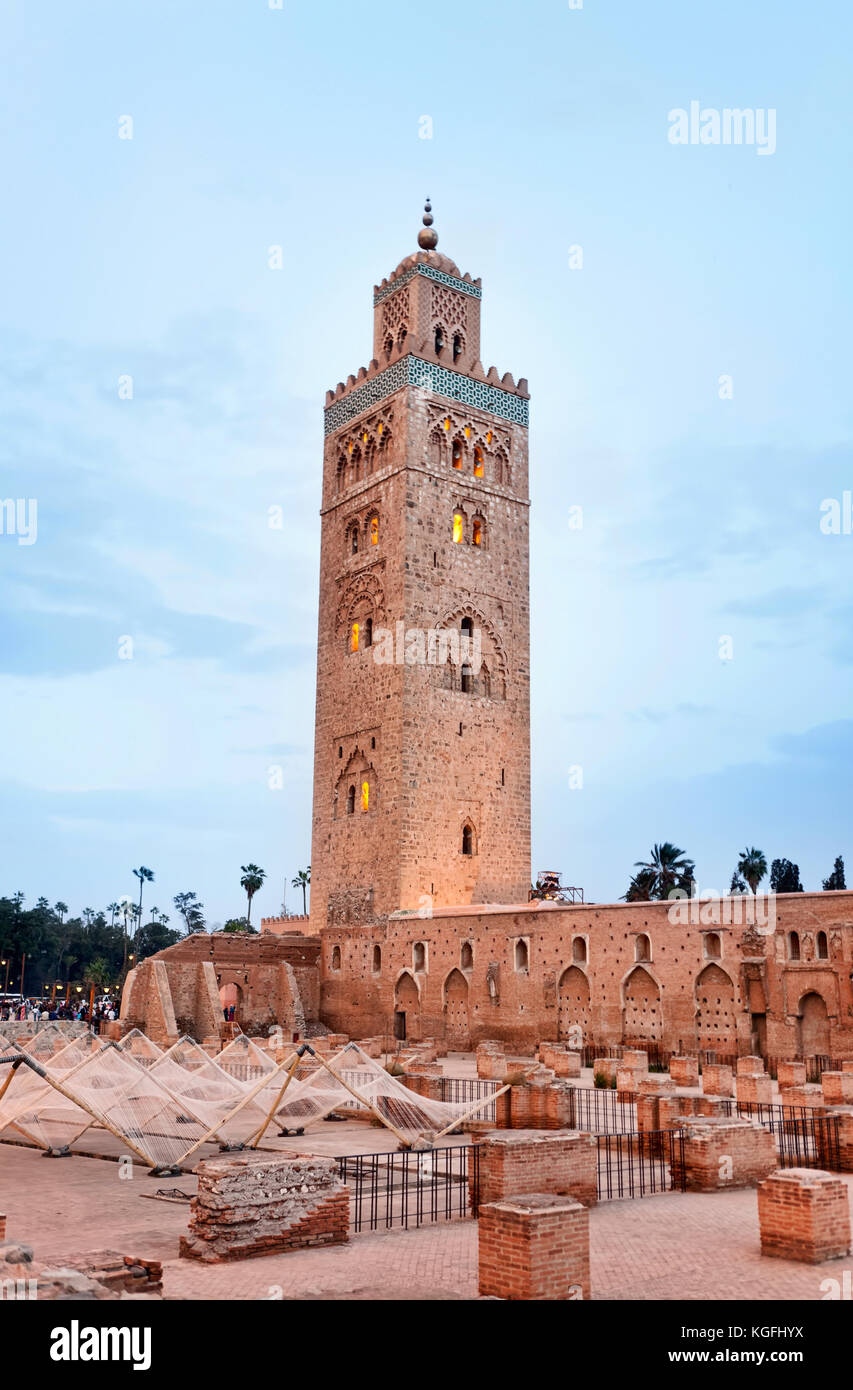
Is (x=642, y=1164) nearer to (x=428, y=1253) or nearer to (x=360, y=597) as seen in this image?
(x=428, y=1253)

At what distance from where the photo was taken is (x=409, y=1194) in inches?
472

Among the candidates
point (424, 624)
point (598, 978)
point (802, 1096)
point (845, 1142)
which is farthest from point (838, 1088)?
point (424, 624)

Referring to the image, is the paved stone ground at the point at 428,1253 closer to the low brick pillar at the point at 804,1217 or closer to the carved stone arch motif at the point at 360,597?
the low brick pillar at the point at 804,1217

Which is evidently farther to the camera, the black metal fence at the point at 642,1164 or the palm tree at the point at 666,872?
the palm tree at the point at 666,872

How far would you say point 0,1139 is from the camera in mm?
17484

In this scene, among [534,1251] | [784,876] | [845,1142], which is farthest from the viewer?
[784,876]

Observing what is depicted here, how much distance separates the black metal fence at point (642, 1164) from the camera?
12.3 metres

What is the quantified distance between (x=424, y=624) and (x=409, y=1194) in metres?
26.8

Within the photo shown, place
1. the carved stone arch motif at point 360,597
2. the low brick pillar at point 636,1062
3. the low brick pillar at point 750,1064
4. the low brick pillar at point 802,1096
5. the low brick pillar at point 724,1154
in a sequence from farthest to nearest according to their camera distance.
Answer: the carved stone arch motif at point 360,597 → the low brick pillar at point 636,1062 → the low brick pillar at point 750,1064 → the low brick pillar at point 802,1096 → the low brick pillar at point 724,1154

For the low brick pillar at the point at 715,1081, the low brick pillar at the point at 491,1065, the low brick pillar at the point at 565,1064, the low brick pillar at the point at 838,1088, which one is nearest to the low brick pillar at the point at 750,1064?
the low brick pillar at the point at 715,1081

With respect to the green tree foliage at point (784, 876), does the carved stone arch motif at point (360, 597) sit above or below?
above

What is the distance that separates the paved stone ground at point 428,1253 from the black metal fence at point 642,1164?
0.34 m

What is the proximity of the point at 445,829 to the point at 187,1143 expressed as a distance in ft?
72.9
